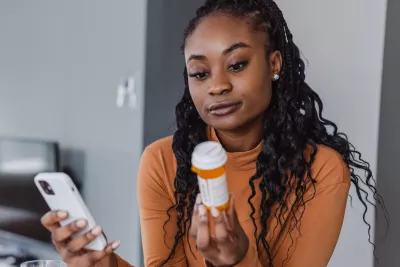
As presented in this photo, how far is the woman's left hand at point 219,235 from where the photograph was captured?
0.63m

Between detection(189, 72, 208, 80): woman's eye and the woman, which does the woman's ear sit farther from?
detection(189, 72, 208, 80): woman's eye

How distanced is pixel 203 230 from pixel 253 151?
0.29 m

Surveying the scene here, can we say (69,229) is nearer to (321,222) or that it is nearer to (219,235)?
(219,235)

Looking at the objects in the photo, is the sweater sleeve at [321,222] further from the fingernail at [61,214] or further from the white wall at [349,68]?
the white wall at [349,68]

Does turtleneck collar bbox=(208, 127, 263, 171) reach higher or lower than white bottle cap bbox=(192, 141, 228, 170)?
lower

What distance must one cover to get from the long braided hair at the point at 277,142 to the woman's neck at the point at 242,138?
0.02 meters

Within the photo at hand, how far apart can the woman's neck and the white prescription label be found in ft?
0.89

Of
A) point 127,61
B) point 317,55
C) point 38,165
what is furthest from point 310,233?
point 38,165

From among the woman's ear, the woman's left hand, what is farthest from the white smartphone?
the woman's ear

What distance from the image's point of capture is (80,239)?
710 mm

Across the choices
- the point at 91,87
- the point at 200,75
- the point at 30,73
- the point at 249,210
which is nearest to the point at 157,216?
the point at 249,210

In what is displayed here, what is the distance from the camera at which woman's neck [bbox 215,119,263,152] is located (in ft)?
2.92

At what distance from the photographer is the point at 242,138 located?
0.90 metres

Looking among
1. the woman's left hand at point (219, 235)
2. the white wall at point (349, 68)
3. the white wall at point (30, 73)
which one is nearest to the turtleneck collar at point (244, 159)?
the woman's left hand at point (219, 235)
